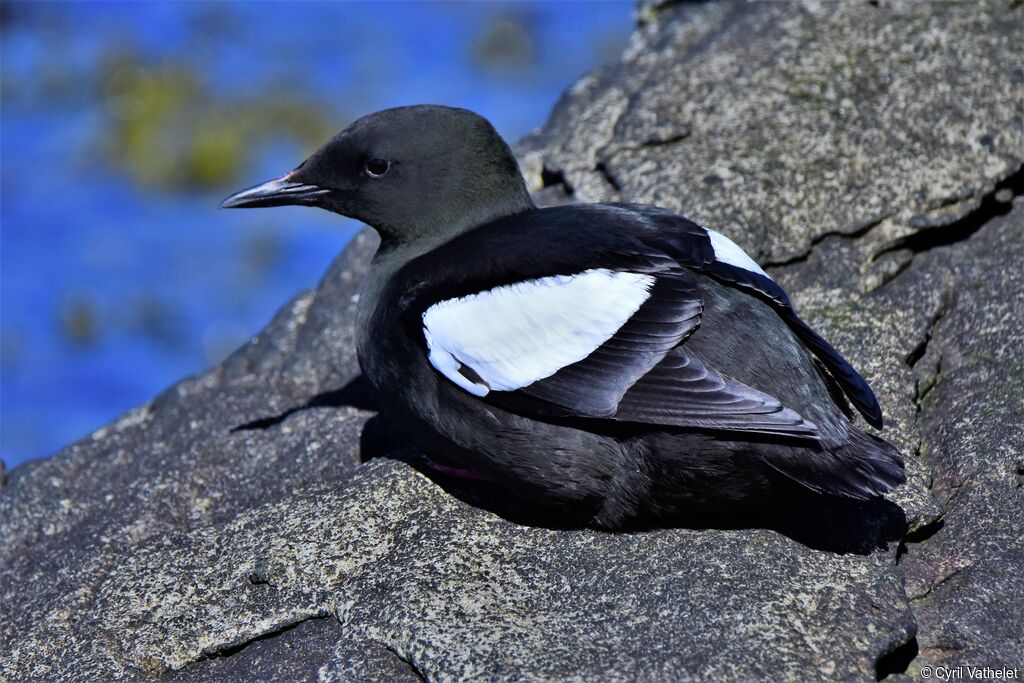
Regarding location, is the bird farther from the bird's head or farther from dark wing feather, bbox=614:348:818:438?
the bird's head

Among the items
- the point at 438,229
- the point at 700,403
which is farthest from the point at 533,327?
the point at 438,229

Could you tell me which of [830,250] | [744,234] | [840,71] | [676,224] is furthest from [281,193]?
[840,71]

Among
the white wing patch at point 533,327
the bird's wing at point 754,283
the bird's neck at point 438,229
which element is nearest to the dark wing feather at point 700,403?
the white wing patch at point 533,327

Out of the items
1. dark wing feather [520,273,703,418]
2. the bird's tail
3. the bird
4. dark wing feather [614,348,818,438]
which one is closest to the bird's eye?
the bird

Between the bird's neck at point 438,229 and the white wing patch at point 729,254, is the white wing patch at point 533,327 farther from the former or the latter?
the bird's neck at point 438,229

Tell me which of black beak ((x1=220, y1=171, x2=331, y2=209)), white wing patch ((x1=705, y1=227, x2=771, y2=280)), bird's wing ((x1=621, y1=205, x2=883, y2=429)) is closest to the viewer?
bird's wing ((x1=621, y1=205, x2=883, y2=429))
